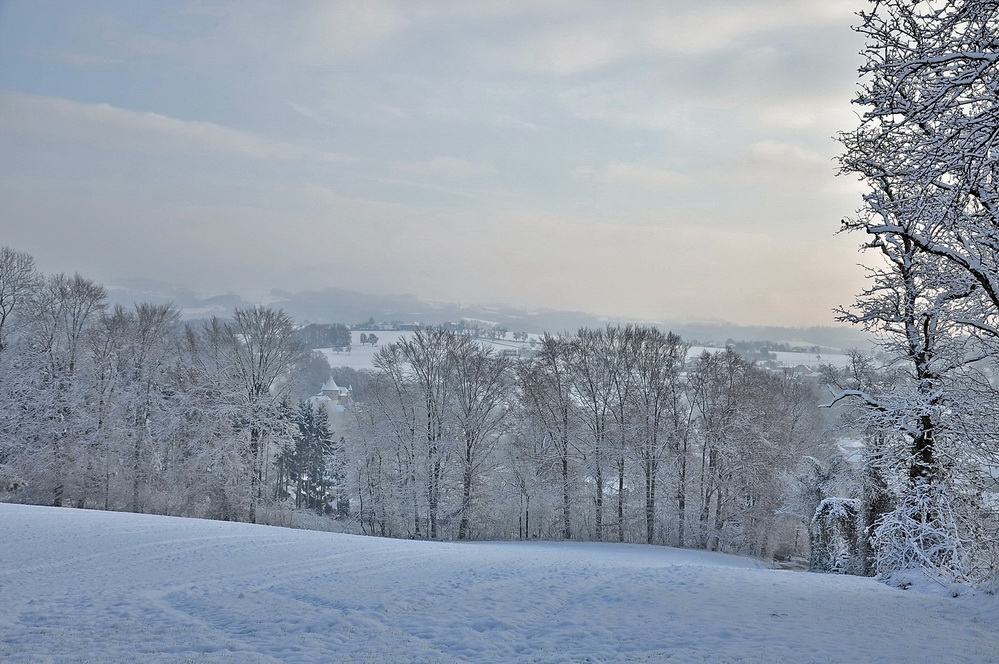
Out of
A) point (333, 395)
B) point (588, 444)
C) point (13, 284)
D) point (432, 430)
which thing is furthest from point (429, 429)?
point (333, 395)

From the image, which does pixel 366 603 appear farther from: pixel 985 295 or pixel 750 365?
pixel 750 365

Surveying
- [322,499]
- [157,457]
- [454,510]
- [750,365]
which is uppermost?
A: [750,365]

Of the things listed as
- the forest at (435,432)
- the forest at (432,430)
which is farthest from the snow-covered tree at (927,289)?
the forest at (432,430)

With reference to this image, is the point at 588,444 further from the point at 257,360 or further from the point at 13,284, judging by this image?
the point at 13,284

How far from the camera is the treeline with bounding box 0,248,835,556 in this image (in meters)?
30.9

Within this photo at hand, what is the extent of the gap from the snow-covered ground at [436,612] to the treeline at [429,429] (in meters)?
17.7

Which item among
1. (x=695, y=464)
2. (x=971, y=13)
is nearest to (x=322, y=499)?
(x=695, y=464)

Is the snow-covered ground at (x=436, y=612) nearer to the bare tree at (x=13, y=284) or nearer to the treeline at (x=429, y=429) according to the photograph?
the treeline at (x=429, y=429)

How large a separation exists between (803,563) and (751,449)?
677 cm

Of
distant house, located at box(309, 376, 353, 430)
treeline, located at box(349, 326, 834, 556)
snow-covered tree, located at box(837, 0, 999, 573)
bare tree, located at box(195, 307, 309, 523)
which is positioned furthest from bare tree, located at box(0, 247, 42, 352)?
→ distant house, located at box(309, 376, 353, 430)

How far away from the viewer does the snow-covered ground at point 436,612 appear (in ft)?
25.6

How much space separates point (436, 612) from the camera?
993cm

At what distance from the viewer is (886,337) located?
12906mm

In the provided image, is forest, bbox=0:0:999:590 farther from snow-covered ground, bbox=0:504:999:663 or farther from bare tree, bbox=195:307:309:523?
snow-covered ground, bbox=0:504:999:663
